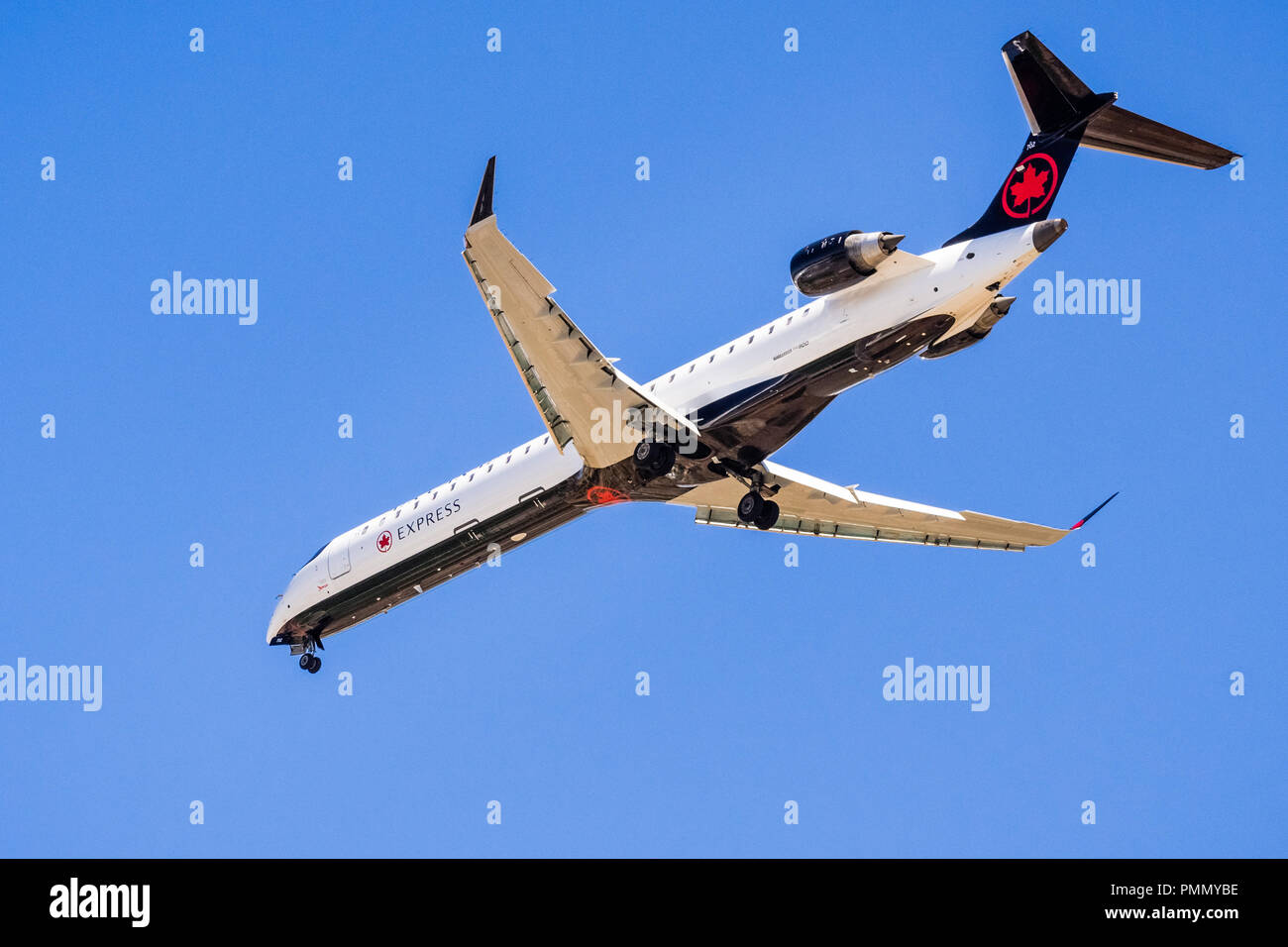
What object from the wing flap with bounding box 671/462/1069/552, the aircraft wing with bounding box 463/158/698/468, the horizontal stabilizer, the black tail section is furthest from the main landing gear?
the horizontal stabilizer

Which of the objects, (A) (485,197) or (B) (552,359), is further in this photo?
(B) (552,359)

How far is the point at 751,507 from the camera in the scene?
101ft

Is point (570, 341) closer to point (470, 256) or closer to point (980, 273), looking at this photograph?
point (470, 256)

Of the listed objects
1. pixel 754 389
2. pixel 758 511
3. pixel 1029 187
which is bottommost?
pixel 758 511

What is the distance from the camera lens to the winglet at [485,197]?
2470 cm

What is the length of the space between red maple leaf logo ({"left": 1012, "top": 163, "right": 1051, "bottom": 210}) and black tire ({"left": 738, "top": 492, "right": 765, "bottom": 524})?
781 cm

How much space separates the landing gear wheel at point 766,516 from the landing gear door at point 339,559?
31.7ft

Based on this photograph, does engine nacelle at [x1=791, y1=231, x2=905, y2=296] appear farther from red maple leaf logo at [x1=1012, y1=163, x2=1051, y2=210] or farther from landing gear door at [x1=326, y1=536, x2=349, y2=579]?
landing gear door at [x1=326, y1=536, x2=349, y2=579]

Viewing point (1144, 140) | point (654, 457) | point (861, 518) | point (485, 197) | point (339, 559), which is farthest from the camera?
point (339, 559)

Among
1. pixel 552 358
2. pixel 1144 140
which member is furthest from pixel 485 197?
pixel 1144 140

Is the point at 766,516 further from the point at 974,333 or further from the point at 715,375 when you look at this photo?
Answer: the point at 974,333

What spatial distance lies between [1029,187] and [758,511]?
8.26 metres

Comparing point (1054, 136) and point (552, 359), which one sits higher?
point (1054, 136)
